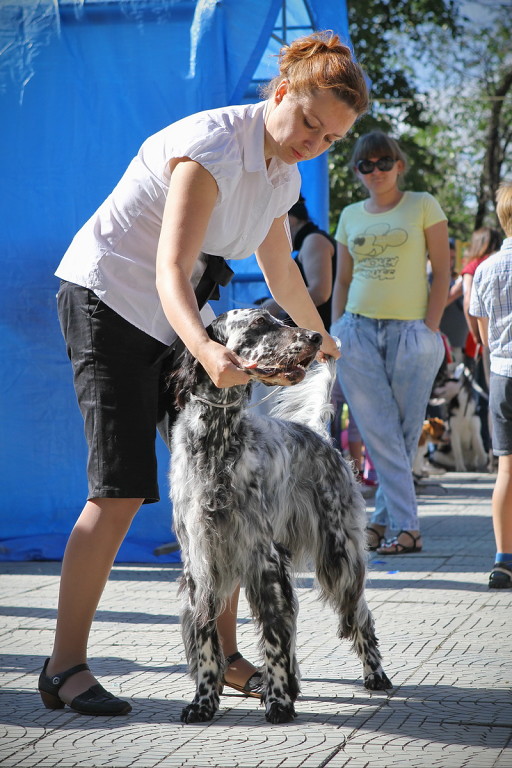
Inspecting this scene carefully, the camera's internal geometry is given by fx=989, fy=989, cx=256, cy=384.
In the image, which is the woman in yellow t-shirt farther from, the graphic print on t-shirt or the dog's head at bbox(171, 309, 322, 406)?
the dog's head at bbox(171, 309, 322, 406)

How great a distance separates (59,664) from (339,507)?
1.16 m

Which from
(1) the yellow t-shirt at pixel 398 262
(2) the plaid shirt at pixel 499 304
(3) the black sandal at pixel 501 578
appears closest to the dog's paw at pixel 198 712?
(3) the black sandal at pixel 501 578

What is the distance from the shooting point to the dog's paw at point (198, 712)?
10.6ft

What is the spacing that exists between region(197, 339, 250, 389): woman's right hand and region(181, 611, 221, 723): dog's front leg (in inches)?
35.9

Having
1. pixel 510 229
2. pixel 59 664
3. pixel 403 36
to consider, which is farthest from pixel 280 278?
pixel 403 36

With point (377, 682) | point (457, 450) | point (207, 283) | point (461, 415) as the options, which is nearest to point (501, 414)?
point (377, 682)

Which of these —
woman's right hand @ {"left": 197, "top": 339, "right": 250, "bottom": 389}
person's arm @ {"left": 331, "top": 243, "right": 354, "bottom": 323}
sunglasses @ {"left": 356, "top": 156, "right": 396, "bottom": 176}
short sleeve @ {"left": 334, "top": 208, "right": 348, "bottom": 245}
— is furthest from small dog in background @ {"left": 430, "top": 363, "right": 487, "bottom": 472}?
woman's right hand @ {"left": 197, "top": 339, "right": 250, "bottom": 389}

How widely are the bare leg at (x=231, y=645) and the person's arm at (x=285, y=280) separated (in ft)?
3.39

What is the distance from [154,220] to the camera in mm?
3406

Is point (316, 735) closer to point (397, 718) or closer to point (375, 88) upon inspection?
point (397, 718)

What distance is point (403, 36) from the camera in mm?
23969

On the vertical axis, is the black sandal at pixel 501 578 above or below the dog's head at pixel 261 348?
below

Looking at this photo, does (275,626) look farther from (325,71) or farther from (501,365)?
(501,365)

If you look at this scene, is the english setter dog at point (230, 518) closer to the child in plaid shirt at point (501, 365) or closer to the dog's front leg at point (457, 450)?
the child in plaid shirt at point (501, 365)
